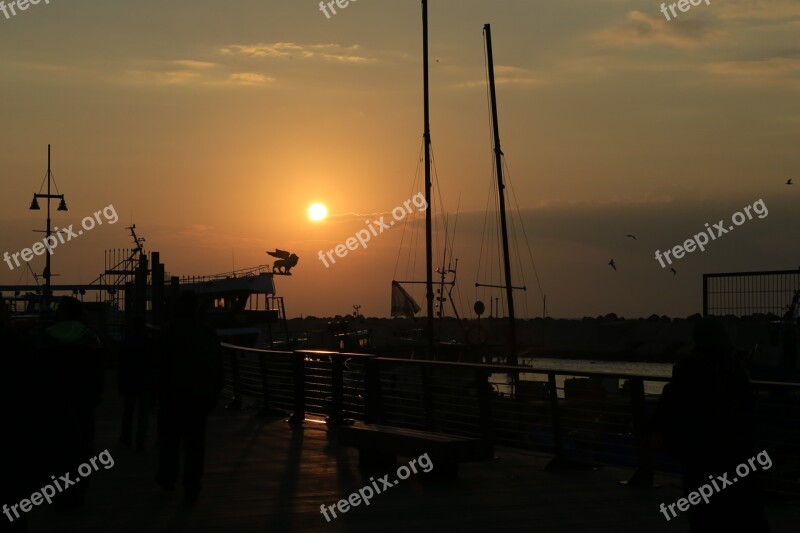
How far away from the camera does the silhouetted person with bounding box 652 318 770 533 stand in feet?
22.8

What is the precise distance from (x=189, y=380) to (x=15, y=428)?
4.62m

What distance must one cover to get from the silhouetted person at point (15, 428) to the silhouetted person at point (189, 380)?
4.44 m

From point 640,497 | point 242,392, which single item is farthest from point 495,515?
point 242,392

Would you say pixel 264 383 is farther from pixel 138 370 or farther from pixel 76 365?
pixel 76 365

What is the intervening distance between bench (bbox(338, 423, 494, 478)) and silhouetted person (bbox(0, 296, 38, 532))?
571 centimetres

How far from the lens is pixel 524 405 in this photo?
1414 cm

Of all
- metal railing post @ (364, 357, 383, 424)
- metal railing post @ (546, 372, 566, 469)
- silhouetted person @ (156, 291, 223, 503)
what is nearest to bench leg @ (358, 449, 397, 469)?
metal railing post @ (546, 372, 566, 469)

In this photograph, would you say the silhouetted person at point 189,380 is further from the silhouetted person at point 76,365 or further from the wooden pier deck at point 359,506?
the silhouetted person at point 76,365

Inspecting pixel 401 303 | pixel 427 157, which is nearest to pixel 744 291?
pixel 427 157

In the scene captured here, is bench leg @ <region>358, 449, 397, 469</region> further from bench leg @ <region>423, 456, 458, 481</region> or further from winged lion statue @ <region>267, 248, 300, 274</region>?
winged lion statue @ <region>267, 248, 300, 274</region>

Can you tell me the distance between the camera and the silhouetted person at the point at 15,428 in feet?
20.6

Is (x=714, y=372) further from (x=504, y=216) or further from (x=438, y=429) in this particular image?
(x=504, y=216)

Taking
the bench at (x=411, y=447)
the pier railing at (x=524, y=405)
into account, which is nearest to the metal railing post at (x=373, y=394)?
the pier railing at (x=524, y=405)

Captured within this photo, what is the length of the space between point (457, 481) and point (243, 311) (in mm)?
50748
